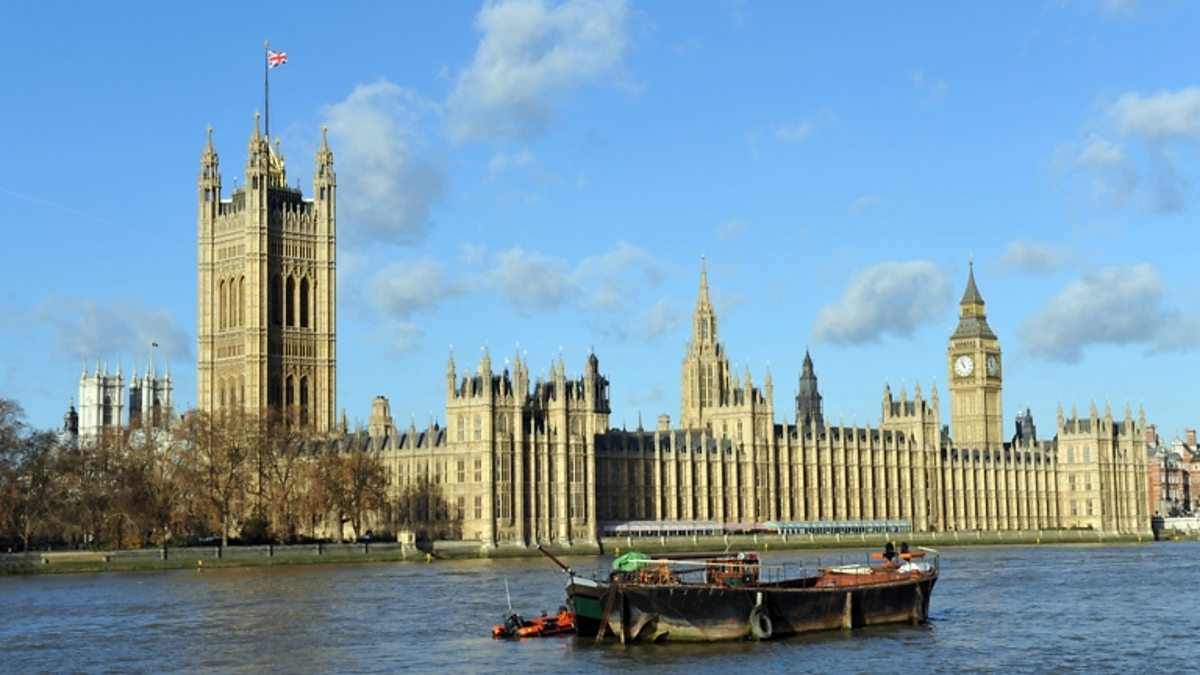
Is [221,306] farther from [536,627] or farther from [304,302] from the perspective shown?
→ [536,627]

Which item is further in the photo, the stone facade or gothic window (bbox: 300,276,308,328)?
gothic window (bbox: 300,276,308,328)

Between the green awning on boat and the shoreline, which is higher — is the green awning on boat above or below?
above

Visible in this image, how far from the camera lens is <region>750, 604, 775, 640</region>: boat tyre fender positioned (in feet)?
213

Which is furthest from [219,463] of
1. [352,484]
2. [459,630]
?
[459,630]

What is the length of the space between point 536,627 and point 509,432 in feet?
260

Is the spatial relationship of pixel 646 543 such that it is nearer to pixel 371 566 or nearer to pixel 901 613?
pixel 371 566

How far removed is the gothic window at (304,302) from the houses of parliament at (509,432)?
5.8 inches

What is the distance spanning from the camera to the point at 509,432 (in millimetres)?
146625

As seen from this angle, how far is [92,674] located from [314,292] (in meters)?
125

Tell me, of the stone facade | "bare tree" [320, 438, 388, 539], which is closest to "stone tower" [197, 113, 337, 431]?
the stone facade

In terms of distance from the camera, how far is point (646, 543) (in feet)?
485

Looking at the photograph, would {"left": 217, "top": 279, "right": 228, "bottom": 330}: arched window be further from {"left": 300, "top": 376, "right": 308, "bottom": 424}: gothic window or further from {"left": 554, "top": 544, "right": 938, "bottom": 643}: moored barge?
{"left": 554, "top": 544, "right": 938, "bottom": 643}: moored barge

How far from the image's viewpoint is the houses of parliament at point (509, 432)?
147 m

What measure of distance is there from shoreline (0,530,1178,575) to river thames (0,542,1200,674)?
3268 millimetres
